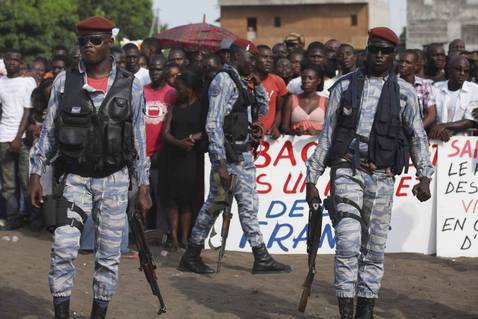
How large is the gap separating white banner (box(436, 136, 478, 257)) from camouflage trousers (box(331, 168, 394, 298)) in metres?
3.84

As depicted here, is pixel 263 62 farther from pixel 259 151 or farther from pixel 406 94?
pixel 406 94

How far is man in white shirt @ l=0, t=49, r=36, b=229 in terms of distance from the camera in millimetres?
12562

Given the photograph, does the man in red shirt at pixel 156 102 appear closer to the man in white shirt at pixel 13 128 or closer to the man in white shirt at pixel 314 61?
the man in white shirt at pixel 314 61

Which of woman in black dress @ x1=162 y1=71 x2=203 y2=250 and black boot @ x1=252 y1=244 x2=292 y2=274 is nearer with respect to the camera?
black boot @ x1=252 y1=244 x2=292 y2=274

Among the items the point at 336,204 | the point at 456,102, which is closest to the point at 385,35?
the point at 336,204

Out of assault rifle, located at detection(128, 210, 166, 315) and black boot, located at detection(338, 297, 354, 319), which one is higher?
assault rifle, located at detection(128, 210, 166, 315)

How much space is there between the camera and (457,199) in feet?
36.7

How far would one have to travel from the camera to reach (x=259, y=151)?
36.6 feet

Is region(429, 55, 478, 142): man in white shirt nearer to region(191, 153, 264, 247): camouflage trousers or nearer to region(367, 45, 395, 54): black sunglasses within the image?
region(191, 153, 264, 247): camouflage trousers

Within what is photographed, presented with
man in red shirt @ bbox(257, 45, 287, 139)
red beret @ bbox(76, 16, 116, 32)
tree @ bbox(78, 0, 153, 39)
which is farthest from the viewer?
tree @ bbox(78, 0, 153, 39)

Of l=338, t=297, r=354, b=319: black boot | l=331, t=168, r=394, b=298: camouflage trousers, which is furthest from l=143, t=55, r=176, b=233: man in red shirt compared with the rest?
l=338, t=297, r=354, b=319: black boot

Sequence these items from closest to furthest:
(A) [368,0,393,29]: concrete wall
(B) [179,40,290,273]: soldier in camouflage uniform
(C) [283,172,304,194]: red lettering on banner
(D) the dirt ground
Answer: (D) the dirt ground → (B) [179,40,290,273]: soldier in camouflage uniform → (C) [283,172,304,194]: red lettering on banner → (A) [368,0,393,29]: concrete wall

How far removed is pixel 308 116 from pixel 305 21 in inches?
2569

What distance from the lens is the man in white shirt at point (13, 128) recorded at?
12.6 metres
